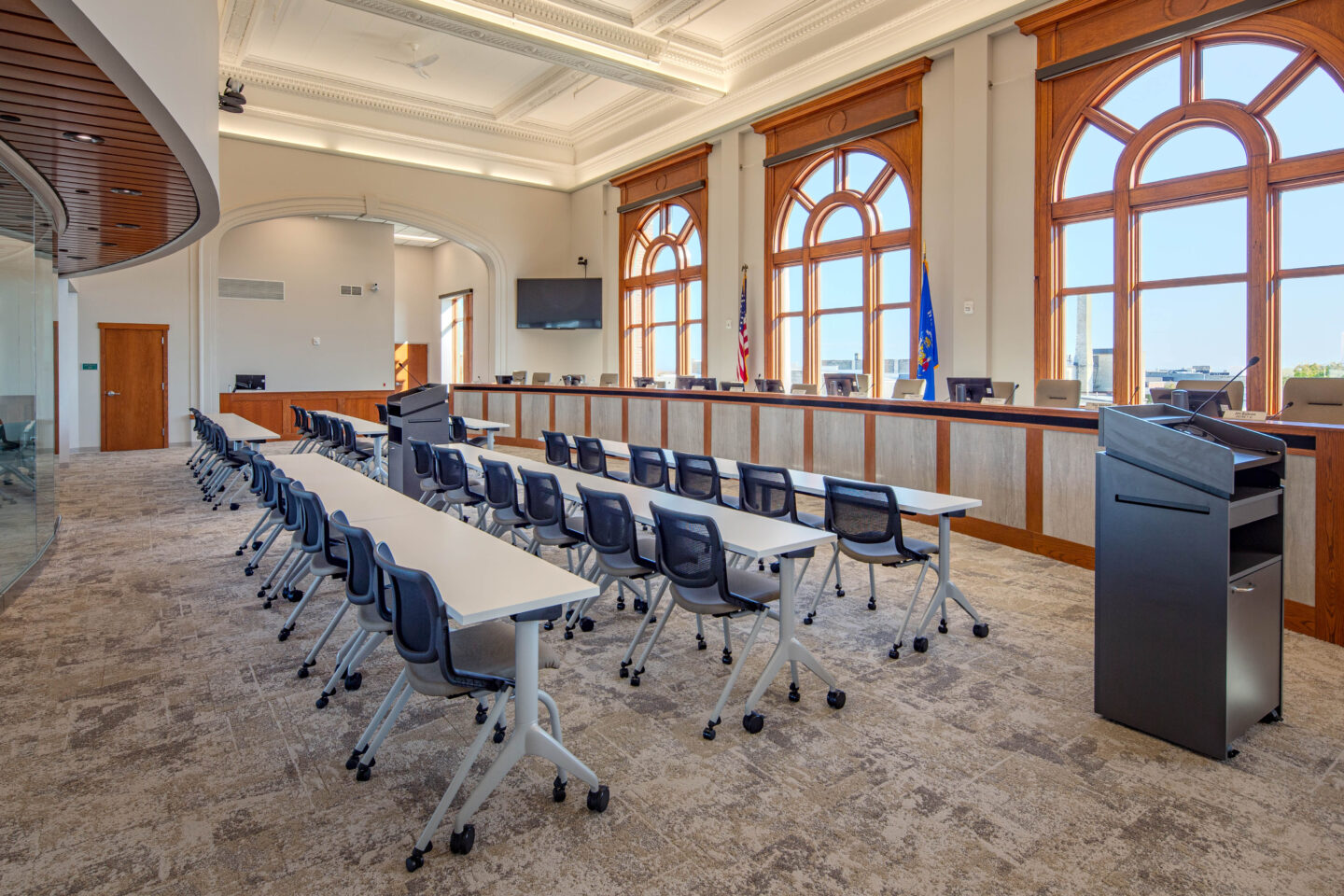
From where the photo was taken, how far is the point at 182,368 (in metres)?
12.9

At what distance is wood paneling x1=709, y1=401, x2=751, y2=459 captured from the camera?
8484 mm

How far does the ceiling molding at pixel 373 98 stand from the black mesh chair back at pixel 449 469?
918 cm

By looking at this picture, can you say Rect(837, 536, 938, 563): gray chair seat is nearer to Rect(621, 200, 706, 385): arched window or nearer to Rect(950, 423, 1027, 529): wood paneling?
Rect(950, 423, 1027, 529): wood paneling

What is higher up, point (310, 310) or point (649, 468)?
point (310, 310)

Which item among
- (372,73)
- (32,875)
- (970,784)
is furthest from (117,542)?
(372,73)

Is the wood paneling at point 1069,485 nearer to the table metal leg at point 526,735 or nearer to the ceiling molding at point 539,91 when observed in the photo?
the table metal leg at point 526,735

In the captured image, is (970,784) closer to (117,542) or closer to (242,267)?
(117,542)

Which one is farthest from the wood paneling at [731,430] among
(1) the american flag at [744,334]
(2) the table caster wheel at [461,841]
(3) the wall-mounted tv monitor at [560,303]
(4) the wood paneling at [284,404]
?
(3) the wall-mounted tv monitor at [560,303]

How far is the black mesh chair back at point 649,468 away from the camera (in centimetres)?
543

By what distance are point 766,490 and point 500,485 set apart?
181cm

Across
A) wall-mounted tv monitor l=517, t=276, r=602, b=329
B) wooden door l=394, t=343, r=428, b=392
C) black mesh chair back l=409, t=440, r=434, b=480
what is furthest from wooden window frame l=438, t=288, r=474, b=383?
black mesh chair back l=409, t=440, r=434, b=480

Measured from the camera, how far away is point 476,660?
2.53 meters

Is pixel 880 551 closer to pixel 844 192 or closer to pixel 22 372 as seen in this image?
pixel 22 372

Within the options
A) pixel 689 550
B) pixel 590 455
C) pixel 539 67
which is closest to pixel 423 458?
pixel 590 455
